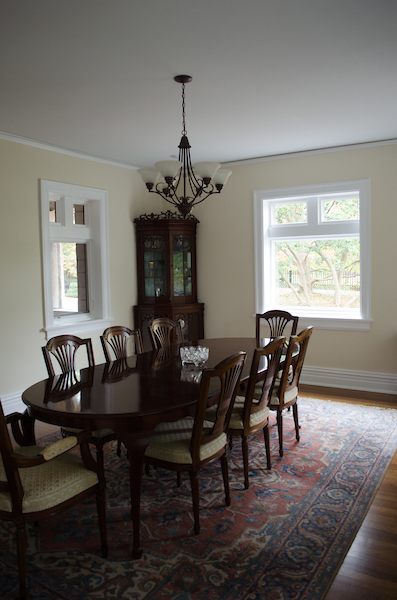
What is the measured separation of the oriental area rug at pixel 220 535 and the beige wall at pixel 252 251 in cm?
177

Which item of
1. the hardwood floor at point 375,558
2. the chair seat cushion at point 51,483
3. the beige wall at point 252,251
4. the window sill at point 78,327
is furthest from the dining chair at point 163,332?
the hardwood floor at point 375,558

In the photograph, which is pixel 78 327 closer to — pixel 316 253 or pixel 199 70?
pixel 316 253

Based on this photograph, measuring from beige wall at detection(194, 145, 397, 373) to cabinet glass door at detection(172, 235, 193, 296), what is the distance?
19 centimetres

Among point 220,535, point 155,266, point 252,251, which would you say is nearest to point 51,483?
point 220,535

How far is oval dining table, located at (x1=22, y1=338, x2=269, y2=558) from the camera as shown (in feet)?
7.37

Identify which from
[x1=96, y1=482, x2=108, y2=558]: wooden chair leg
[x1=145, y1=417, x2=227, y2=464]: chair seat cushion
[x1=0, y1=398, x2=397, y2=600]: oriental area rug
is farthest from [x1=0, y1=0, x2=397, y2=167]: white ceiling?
[x1=0, y1=398, x2=397, y2=600]: oriental area rug

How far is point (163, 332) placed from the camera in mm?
4305

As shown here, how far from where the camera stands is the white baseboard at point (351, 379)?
5.10 m

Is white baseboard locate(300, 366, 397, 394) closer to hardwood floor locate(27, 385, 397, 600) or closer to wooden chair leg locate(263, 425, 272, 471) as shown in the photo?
hardwood floor locate(27, 385, 397, 600)

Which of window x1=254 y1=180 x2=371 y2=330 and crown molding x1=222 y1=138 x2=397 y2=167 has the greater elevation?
crown molding x1=222 y1=138 x2=397 y2=167

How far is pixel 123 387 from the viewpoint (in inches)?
108

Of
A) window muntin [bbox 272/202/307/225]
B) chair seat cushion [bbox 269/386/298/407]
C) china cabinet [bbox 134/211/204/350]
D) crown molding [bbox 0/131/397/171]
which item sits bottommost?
chair seat cushion [bbox 269/386/298/407]

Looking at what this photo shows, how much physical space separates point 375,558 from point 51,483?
161 cm

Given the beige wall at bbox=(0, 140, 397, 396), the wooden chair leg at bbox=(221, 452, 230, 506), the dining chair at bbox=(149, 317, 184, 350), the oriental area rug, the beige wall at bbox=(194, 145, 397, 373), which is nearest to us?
the oriental area rug
